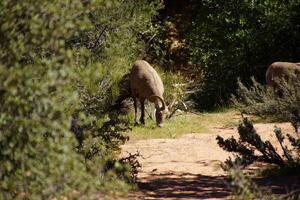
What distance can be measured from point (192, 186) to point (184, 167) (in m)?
1.70

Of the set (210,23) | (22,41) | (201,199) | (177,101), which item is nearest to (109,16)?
(201,199)

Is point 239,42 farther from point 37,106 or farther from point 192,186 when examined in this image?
point 37,106

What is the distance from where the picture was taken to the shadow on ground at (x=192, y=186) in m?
8.07

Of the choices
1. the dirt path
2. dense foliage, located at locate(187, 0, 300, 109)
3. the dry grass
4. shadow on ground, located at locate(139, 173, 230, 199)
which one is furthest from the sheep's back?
shadow on ground, located at locate(139, 173, 230, 199)

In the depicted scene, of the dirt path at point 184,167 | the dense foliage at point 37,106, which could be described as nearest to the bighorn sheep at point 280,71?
the dirt path at point 184,167

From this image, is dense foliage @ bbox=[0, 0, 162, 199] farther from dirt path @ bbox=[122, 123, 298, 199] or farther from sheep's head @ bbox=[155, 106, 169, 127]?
sheep's head @ bbox=[155, 106, 169, 127]

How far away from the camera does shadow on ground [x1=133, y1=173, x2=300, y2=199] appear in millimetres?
8070

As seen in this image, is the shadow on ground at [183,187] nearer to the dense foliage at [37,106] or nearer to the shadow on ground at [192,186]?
the shadow on ground at [192,186]

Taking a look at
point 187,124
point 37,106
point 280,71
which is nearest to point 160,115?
point 187,124

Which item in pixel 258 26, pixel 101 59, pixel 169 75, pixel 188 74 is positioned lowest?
pixel 188 74

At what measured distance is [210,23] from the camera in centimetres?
1980

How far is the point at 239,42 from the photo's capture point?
63.8ft

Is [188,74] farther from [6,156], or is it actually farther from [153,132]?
[6,156]

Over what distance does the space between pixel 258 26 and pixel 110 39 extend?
10817 mm
